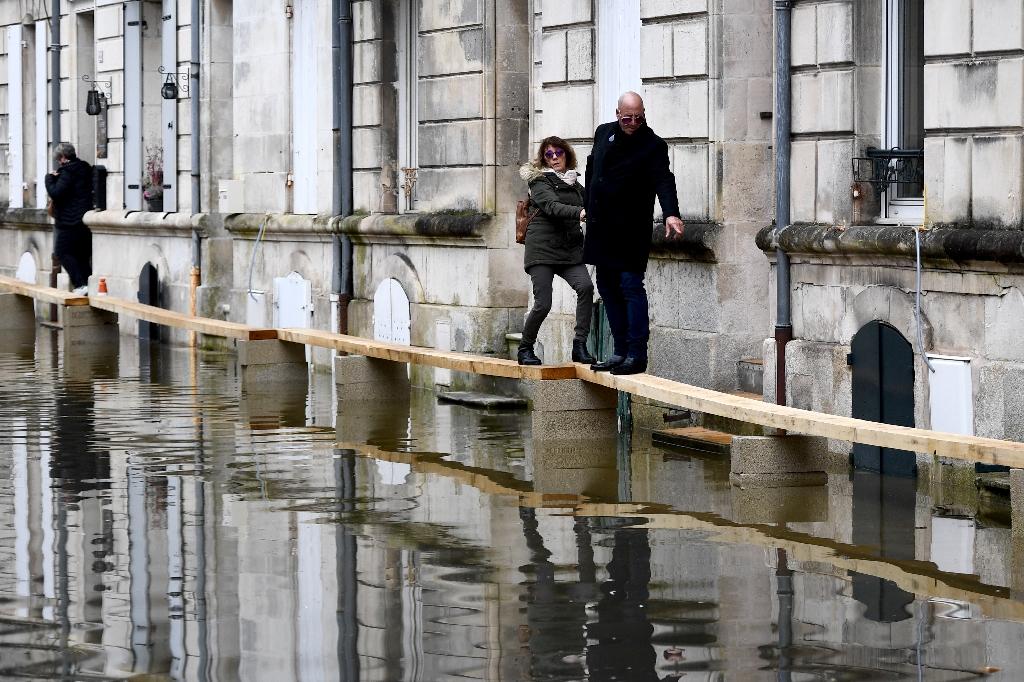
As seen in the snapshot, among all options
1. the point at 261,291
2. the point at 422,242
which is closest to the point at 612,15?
the point at 422,242

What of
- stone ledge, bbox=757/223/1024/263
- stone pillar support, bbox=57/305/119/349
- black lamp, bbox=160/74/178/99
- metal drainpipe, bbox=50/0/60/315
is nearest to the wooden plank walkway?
stone ledge, bbox=757/223/1024/263

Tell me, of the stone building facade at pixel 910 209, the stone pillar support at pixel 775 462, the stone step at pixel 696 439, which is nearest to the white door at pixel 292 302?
the stone step at pixel 696 439

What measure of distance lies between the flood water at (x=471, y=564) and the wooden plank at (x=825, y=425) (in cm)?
40

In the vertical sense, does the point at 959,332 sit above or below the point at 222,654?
above

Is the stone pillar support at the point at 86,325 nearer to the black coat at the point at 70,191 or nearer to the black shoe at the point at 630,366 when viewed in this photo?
the black coat at the point at 70,191

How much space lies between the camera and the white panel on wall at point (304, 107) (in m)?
19.8

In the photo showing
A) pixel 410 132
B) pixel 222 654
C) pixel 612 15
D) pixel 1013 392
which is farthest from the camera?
pixel 410 132

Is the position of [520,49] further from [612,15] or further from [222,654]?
[222,654]

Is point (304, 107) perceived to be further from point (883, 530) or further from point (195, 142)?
point (883, 530)

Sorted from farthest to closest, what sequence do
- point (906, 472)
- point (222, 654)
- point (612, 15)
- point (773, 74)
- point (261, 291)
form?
point (261, 291) → point (612, 15) → point (773, 74) → point (906, 472) → point (222, 654)

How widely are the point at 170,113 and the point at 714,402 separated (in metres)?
12.9

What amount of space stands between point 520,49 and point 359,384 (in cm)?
321

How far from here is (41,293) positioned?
2298 cm

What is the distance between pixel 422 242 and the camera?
17578mm
